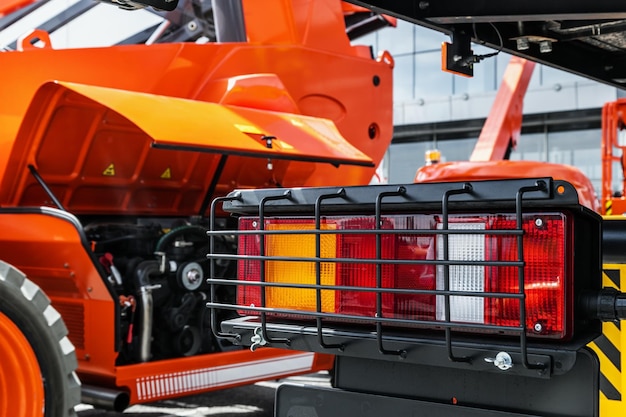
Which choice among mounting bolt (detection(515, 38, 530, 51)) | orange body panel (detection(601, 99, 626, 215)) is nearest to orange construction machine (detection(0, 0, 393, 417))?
mounting bolt (detection(515, 38, 530, 51))

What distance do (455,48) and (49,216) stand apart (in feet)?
7.99

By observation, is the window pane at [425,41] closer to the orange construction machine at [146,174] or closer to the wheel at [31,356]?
the orange construction machine at [146,174]

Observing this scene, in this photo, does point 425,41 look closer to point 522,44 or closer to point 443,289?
point 522,44

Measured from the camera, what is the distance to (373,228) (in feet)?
6.40

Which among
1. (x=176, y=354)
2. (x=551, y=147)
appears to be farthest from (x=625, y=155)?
(x=551, y=147)

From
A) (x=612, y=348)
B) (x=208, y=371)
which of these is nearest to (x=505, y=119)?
(x=208, y=371)

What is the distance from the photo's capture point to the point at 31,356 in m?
3.52

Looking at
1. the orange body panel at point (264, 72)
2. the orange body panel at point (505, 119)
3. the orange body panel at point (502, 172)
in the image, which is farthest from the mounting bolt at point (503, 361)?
the orange body panel at point (505, 119)

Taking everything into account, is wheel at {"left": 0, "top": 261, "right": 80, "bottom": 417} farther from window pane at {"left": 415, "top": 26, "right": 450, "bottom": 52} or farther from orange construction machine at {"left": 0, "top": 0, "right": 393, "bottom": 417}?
window pane at {"left": 415, "top": 26, "right": 450, "bottom": 52}

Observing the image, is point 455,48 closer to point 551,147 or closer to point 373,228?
point 373,228

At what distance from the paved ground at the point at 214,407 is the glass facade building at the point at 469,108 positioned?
44.4 feet

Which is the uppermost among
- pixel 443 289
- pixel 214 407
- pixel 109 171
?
pixel 109 171

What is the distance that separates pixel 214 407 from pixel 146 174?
65.9 inches

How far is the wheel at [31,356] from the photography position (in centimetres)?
346
